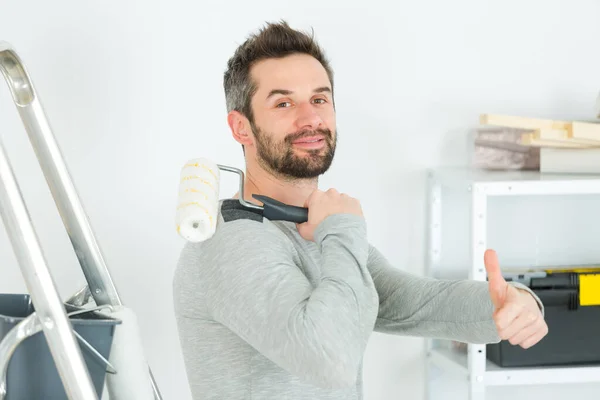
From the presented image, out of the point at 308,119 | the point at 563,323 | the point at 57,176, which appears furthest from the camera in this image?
the point at 563,323

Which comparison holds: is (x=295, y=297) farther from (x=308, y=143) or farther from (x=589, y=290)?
(x=589, y=290)

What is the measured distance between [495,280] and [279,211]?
37 cm

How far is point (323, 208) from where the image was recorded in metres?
1.30

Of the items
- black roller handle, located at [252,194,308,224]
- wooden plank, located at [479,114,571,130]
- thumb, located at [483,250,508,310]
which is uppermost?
wooden plank, located at [479,114,571,130]

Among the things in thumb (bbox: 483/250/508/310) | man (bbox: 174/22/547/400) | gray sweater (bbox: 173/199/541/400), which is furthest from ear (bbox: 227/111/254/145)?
thumb (bbox: 483/250/508/310)

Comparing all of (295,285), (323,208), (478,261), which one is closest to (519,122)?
(478,261)

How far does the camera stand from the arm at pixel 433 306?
4.90ft

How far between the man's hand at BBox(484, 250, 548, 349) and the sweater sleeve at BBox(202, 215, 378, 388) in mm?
222

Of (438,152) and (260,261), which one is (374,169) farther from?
(260,261)

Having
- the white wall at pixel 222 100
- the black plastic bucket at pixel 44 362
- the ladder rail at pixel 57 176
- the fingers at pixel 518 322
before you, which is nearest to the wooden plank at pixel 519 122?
the white wall at pixel 222 100

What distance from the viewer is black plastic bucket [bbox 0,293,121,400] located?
107 centimetres

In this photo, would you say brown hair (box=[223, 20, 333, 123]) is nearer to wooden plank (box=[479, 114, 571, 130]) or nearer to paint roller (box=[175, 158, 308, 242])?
paint roller (box=[175, 158, 308, 242])

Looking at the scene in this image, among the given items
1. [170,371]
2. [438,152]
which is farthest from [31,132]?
[438,152]

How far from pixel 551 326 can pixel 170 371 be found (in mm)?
1006
